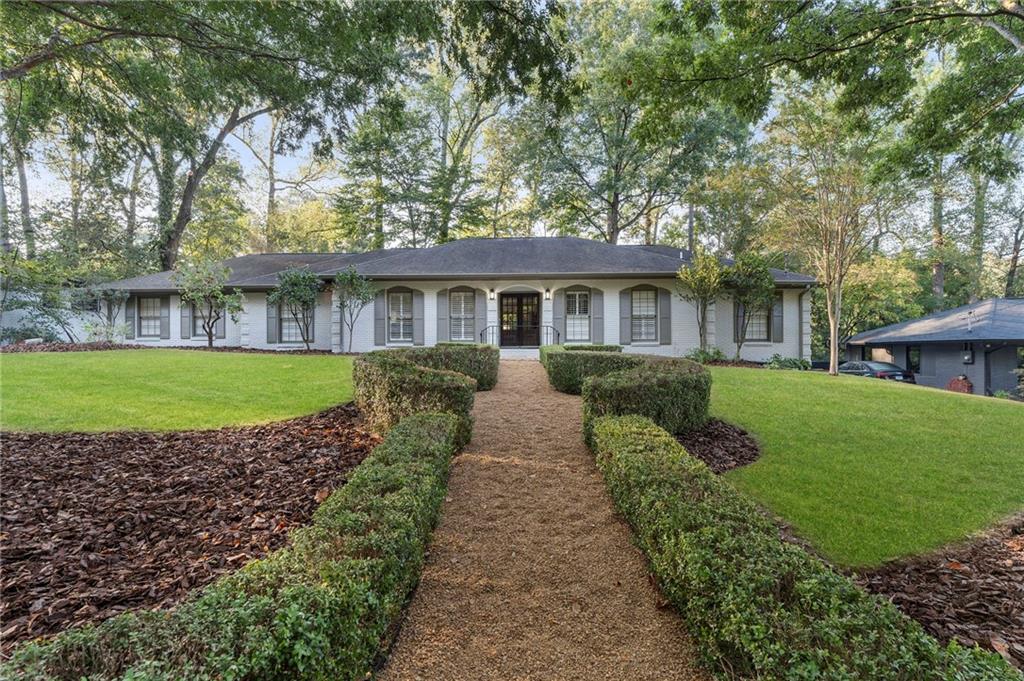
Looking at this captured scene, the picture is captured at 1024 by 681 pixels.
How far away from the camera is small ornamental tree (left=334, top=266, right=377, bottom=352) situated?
44.9ft

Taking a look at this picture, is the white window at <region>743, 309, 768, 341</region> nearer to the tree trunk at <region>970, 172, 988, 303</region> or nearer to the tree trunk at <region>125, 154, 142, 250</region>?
the tree trunk at <region>970, 172, 988, 303</region>

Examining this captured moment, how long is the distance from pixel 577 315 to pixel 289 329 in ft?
32.9

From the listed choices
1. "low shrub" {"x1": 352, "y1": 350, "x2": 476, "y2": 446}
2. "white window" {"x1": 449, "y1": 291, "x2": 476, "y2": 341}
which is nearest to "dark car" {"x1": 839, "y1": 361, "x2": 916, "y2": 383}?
"white window" {"x1": 449, "y1": 291, "x2": 476, "y2": 341}

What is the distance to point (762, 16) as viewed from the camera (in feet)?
17.2

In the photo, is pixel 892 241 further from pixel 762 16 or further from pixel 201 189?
pixel 201 189

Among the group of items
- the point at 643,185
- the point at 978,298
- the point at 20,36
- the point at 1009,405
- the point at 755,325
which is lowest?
the point at 1009,405

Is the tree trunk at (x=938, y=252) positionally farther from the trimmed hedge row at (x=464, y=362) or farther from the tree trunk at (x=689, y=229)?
the trimmed hedge row at (x=464, y=362)

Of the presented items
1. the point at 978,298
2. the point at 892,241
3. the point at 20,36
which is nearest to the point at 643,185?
the point at 892,241

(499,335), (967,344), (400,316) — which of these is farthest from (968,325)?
(400,316)

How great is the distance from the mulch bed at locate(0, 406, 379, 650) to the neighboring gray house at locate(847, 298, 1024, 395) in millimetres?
20243

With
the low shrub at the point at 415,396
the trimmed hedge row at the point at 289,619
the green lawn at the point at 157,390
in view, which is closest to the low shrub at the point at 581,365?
the low shrub at the point at 415,396

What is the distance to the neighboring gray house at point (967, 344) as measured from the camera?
14.7 meters

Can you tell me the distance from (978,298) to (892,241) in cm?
602

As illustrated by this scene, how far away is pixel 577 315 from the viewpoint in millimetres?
14445
